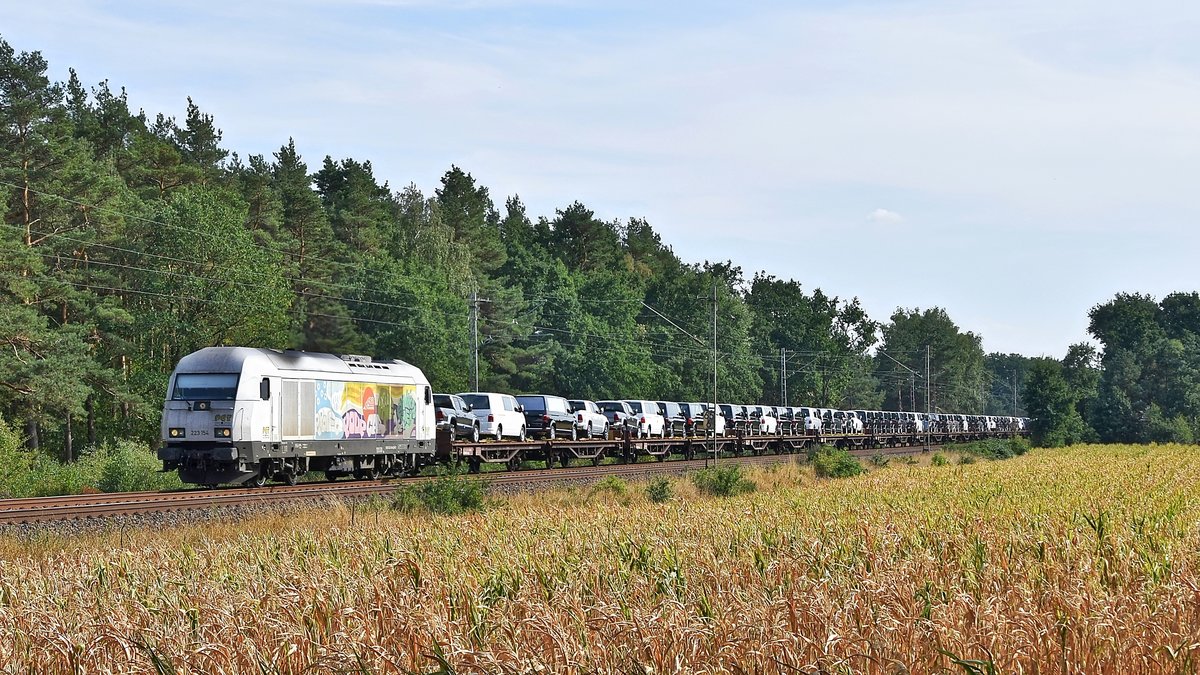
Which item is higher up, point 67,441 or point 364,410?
point 364,410

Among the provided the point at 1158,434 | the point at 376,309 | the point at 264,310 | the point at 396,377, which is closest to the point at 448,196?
the point at 376,309

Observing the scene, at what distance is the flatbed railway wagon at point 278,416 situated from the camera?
97.9 ft

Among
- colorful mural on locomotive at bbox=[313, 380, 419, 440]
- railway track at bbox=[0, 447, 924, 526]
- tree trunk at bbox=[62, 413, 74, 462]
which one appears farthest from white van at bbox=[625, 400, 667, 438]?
tree trunk at bbox=[62, 413, 74, 462]

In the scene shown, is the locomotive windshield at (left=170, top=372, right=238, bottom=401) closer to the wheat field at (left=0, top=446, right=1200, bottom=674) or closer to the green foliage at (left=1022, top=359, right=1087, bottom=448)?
the wheat field at (left=0, top=446, right=1200, bottom=674)

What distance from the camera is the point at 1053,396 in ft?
286

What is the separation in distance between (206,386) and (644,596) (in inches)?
898

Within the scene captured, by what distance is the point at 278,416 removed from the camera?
30953mm

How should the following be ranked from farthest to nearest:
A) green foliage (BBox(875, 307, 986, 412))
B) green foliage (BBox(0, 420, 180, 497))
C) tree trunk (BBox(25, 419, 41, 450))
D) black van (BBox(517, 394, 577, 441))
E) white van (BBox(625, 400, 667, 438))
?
green foliage (BBox(875, 307, 986, 412))
tree trunk (BBox(25, 419, 41, 450))
white van (BBox(625, 400, 667, 438))
black van (BBox(517, 394, 577, 441))
green foliage (BBox(0, 420, 180, 497))

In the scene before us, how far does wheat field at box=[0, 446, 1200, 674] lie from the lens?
22.6ft

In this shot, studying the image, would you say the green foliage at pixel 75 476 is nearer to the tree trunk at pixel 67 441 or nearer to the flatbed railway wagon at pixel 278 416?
the flatbed railway wagon at pixel 278 416

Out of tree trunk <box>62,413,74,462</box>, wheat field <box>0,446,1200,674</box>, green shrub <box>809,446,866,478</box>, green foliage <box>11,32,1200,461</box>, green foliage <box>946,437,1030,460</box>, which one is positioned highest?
green foliage <box>11,32,1200,461</box>

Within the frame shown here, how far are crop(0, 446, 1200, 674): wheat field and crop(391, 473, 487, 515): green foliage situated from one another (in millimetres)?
5533

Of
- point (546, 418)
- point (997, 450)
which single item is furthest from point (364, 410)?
point (997, 450)

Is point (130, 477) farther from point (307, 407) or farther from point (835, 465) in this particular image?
point (835, 465)
